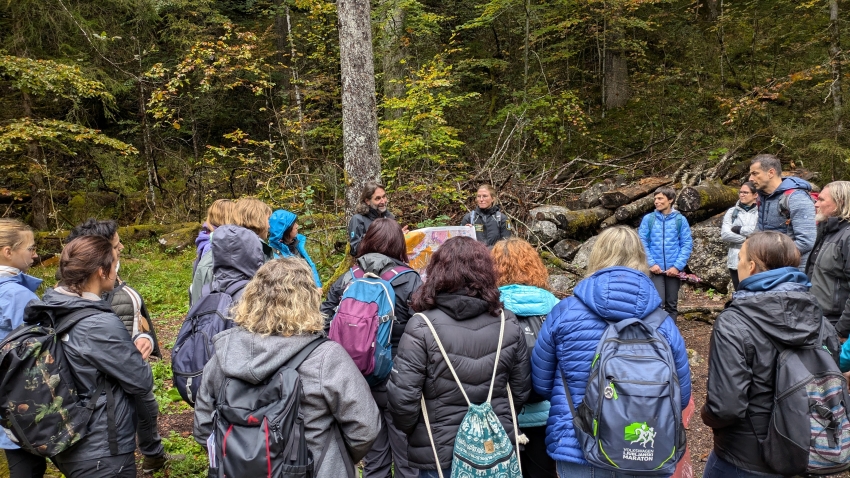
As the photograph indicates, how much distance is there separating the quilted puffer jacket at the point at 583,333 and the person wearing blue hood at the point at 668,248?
397 cm

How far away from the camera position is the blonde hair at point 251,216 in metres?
4.04

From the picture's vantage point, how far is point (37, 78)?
929 cm

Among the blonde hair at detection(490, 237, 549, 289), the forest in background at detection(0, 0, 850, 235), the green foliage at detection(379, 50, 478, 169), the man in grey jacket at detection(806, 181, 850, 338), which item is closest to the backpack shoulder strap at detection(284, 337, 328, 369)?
the blonde hair at detection(490, 237, 549, 289)

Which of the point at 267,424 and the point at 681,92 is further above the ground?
the point at 681,92

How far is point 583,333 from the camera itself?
8.24 feet

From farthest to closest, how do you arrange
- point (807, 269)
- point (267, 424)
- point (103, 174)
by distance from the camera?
point (103, 174) < point (807, 269) < point (267, 424)

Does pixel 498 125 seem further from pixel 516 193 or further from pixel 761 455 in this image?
pixel 761 455

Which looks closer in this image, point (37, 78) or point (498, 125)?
point (37, 78)

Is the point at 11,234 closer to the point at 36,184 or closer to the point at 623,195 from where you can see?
the point at 623,195

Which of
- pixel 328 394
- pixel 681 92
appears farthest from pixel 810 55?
pixel 328 394

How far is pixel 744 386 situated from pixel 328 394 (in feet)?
6.61

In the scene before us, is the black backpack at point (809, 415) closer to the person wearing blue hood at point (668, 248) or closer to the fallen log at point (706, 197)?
the person wearing blue hood at point (668, 248)

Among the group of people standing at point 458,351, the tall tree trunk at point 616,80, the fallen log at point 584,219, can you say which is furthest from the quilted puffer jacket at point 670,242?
the tall tree trunk at point 616,80

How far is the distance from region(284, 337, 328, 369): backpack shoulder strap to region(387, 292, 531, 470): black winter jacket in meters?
0.46
